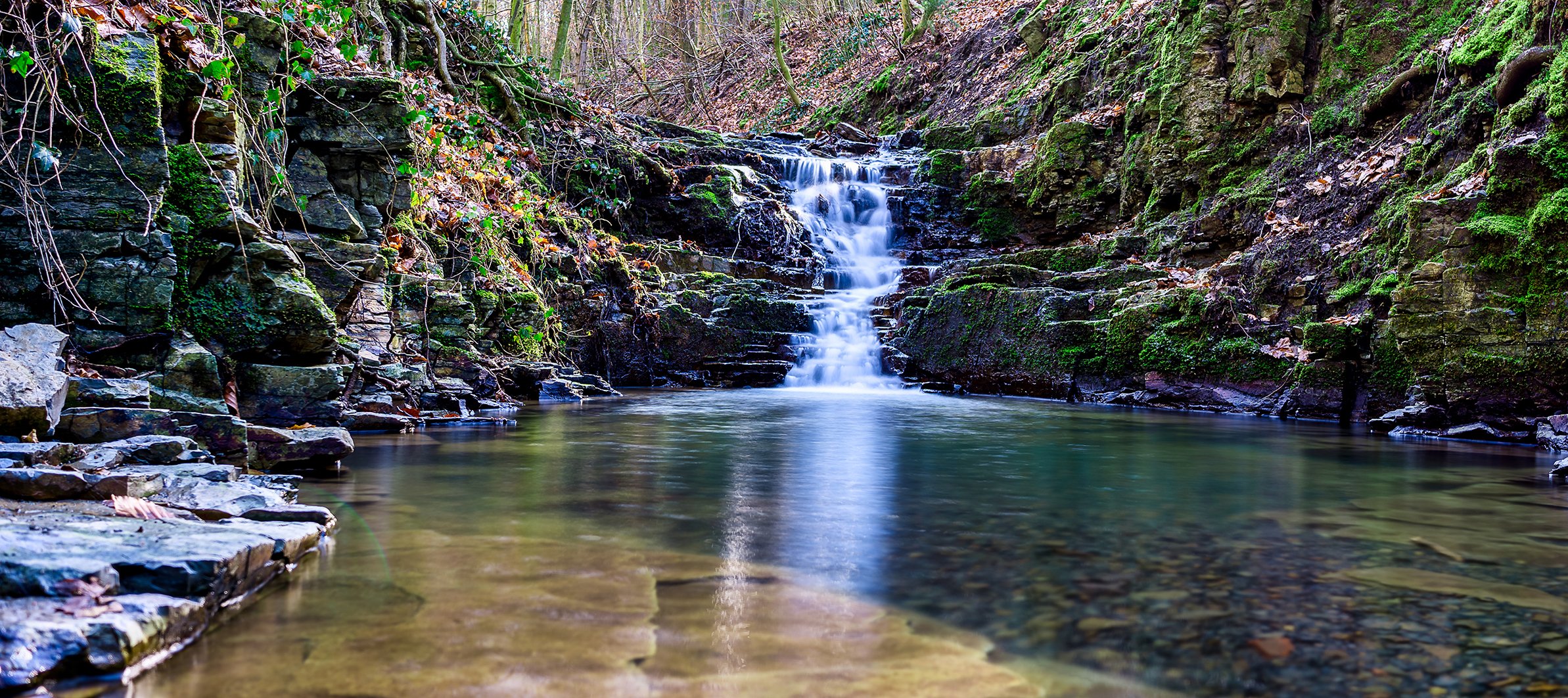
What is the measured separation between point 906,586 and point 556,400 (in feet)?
26.0

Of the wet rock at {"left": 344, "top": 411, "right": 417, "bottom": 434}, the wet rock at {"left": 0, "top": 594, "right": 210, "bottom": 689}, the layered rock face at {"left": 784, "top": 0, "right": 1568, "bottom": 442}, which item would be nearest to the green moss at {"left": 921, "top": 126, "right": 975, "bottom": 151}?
the layered rock face at {"left": 784, "top": 0, "right": 1568, "bottom": 442}

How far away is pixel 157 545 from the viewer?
2146 millimetres

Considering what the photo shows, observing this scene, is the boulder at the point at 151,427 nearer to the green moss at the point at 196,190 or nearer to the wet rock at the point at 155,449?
the wet rock at the point at 155,449

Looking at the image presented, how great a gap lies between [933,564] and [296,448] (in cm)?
321

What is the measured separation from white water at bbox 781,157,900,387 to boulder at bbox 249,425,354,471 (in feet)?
29.1

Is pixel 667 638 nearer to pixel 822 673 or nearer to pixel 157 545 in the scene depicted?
pixel 822 673

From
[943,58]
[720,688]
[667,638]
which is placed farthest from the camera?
[943,58]

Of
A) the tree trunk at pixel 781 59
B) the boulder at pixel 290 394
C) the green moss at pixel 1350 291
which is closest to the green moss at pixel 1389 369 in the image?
the green moss at pixel 1350 291

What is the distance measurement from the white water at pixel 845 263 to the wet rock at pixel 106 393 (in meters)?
9.43

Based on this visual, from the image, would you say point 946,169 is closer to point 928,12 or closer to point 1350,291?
point 928,12

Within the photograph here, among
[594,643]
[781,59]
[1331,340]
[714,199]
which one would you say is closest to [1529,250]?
[1331,340]

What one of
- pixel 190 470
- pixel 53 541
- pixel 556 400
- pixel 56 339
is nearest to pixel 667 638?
pixel 53 541

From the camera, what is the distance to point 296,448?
14.0 feet

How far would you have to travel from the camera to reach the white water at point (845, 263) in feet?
42.6
